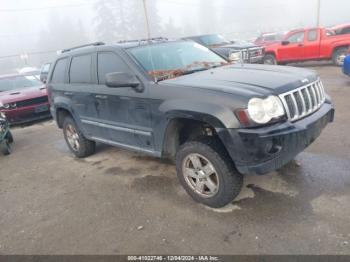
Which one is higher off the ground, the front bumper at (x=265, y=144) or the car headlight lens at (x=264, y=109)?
the car headlight lens at (x=264, y=109)

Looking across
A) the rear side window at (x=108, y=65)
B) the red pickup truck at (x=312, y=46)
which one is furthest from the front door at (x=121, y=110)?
the red pickup truck at (x=312, y=46)

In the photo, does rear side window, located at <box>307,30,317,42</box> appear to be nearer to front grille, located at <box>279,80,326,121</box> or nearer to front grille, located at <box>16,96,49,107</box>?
front grille, located at <box>279,80,326,121</box>

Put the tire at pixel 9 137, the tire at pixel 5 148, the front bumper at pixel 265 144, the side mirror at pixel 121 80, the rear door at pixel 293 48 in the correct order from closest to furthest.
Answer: the front bumper at pixel 265 144, the side mirror at pixel 121 80, the tire at pixel 5 148, the tire at pixel 9 137, the rear door at pixel 293 48

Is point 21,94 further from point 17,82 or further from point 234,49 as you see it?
point 234,49

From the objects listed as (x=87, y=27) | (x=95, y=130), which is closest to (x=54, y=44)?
(x=87, y=27)

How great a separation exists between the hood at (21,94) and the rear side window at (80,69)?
4.45 metres

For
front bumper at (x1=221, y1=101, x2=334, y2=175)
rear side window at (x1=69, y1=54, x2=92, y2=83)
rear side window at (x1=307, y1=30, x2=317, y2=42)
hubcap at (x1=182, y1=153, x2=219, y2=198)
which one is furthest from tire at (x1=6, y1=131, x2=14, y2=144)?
rear side window at (x1=307, y1=30, x2=317, y2=42)

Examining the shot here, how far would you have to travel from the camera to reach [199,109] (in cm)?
320

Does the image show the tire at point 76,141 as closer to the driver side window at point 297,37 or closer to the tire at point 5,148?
the tire at point 5,148

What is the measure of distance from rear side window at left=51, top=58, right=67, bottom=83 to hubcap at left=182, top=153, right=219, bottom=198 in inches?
118

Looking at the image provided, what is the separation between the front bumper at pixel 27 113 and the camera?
871 centimetres

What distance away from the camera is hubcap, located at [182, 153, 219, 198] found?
3455 millimetres

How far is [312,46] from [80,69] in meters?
10.5

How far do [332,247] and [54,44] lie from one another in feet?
282
